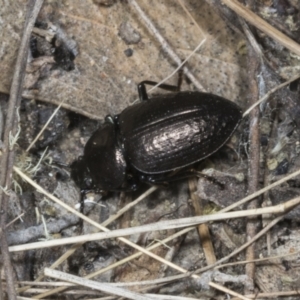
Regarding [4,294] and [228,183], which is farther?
[228,183]

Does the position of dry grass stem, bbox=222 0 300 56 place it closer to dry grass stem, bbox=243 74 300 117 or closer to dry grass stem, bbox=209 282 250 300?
dry grass stem, bbox=243 74 300 117

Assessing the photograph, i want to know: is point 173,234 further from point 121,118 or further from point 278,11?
point 278,11

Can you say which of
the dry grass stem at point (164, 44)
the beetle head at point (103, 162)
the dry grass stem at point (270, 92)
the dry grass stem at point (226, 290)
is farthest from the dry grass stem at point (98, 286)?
the dry grass stem at point (164, 44)

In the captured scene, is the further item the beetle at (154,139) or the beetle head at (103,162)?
the beetle head at (103,162)

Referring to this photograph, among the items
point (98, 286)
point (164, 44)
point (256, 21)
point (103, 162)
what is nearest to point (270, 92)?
point (256, 21)

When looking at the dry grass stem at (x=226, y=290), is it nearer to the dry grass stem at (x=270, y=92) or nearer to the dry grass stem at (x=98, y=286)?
the dry grass stem at (x=98, y=286)

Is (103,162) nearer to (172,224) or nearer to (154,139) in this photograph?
(154,139)

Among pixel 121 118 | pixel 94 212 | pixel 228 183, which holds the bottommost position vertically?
pixel 94 212

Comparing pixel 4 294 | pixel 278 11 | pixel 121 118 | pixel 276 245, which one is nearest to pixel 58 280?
pixel 4 294
